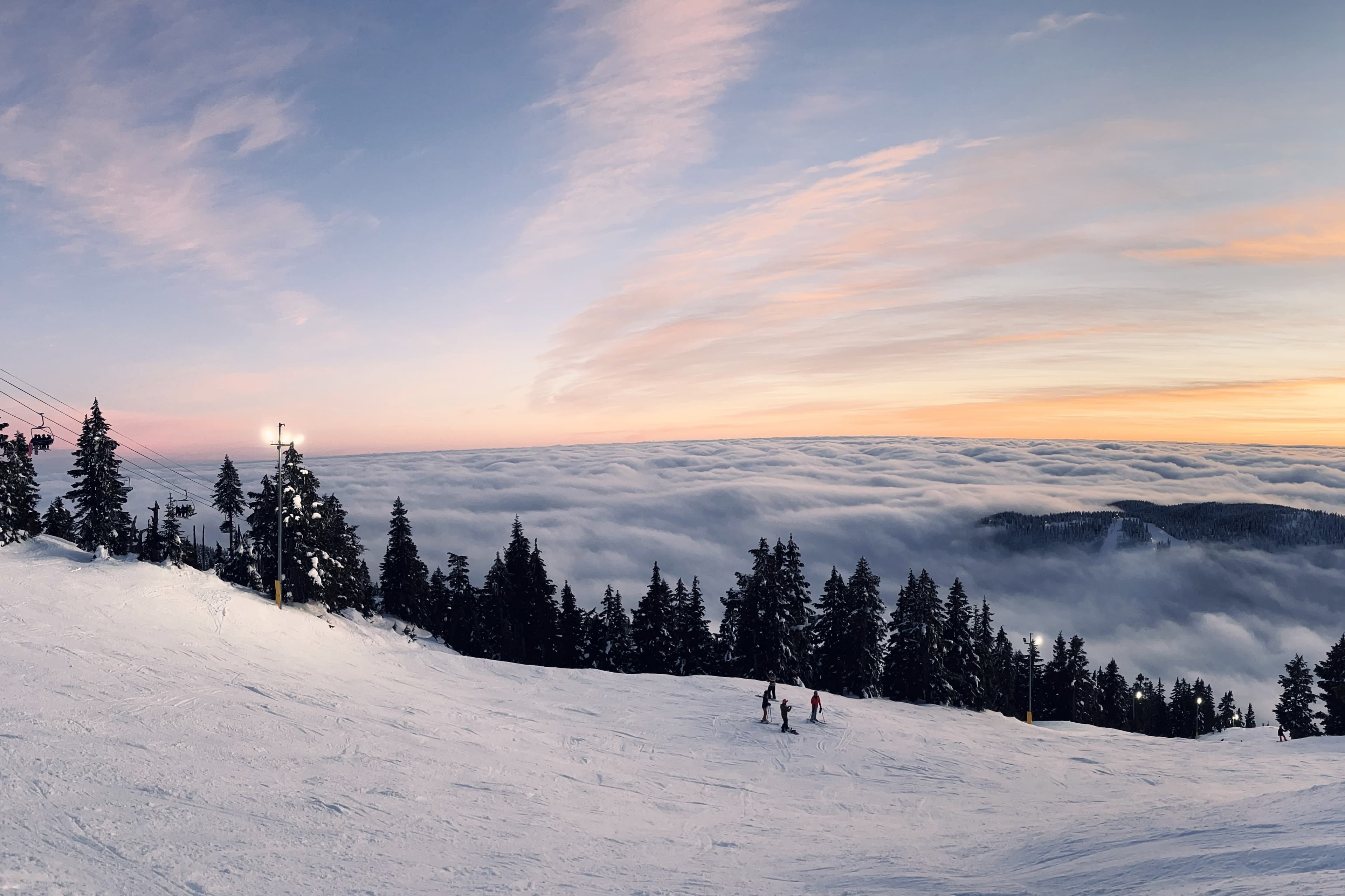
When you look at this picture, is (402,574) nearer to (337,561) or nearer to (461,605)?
(461,605)

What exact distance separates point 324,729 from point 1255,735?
198 feet

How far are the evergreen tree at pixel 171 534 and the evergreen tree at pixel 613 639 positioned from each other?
31.3 meters

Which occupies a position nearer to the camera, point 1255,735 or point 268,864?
point 268,864

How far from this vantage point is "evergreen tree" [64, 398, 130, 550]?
1355 inches

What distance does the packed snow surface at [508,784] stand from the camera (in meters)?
9.04

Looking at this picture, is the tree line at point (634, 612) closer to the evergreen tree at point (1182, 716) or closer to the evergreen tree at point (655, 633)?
the evergreen tree at point (655, 633)

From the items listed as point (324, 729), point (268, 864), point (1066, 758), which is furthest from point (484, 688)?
point (1066, 758)

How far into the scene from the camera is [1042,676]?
66.8m

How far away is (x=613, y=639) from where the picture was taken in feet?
176

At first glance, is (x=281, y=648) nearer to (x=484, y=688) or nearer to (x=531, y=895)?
(x=484, y=688)

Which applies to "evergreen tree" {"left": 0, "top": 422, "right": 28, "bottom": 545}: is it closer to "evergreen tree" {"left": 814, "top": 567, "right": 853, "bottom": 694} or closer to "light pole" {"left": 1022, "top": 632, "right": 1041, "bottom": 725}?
"evergreen tree" {"left": 814, "top": 567, "right": 853, "bottom": 694}

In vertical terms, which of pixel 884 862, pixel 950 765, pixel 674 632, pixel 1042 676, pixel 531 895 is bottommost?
pixel 1042 676

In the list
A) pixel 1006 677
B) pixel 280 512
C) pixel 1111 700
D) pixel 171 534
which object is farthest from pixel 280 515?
pixel 1111 700

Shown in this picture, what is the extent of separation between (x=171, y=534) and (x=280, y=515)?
22991 millimetres
